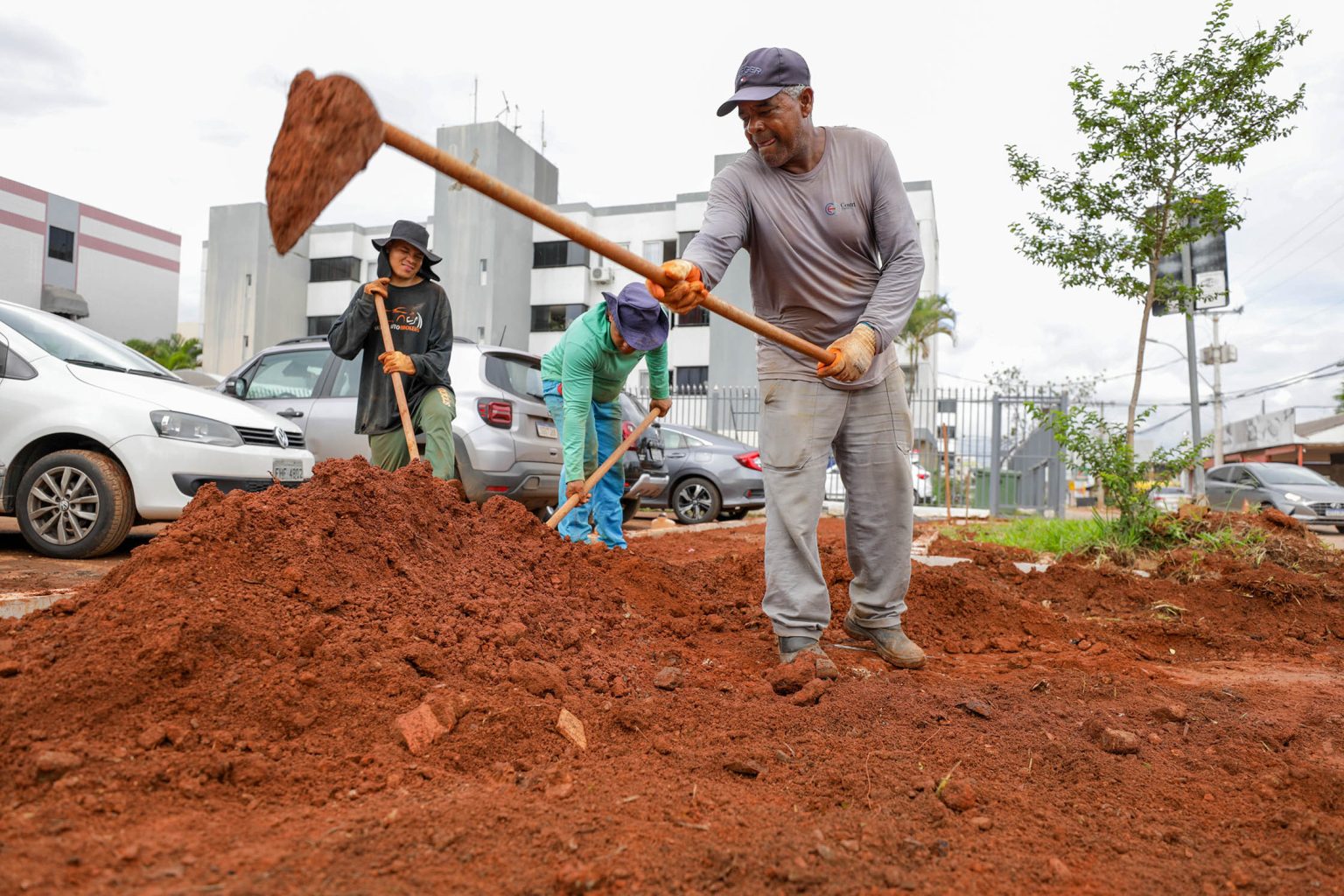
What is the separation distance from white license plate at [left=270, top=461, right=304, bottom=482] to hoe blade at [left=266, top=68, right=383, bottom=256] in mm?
4075

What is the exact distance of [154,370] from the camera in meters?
6.33

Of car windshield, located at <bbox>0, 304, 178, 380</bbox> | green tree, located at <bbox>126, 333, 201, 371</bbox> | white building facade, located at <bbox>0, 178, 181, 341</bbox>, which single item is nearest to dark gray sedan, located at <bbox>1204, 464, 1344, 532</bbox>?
car windshield, located at <bbox>0, 304, 178, 380</bbox>

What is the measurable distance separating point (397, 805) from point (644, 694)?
1.05m

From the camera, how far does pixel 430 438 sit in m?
5.32

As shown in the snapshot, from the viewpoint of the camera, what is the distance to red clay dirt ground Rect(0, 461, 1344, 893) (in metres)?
1.63

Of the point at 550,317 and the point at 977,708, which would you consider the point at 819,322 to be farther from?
the point at 550,317

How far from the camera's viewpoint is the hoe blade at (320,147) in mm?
2312

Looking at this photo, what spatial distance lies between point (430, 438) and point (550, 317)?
2953cm

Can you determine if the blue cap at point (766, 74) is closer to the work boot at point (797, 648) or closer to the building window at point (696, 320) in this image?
the work boot at point (797, 648)

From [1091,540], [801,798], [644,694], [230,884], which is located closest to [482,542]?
[644,694]

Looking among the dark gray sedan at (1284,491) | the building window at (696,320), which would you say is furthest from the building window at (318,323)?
the dark gray sedan at (1284,491)

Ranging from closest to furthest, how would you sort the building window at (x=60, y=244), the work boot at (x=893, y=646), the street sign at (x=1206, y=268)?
the work boot at (x=893, y=646), the street sign at (x=1206, y=268), the building window at (x=60, y=244)

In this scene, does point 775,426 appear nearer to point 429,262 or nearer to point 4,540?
point 429,262

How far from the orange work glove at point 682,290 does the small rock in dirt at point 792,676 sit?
1232 mm
